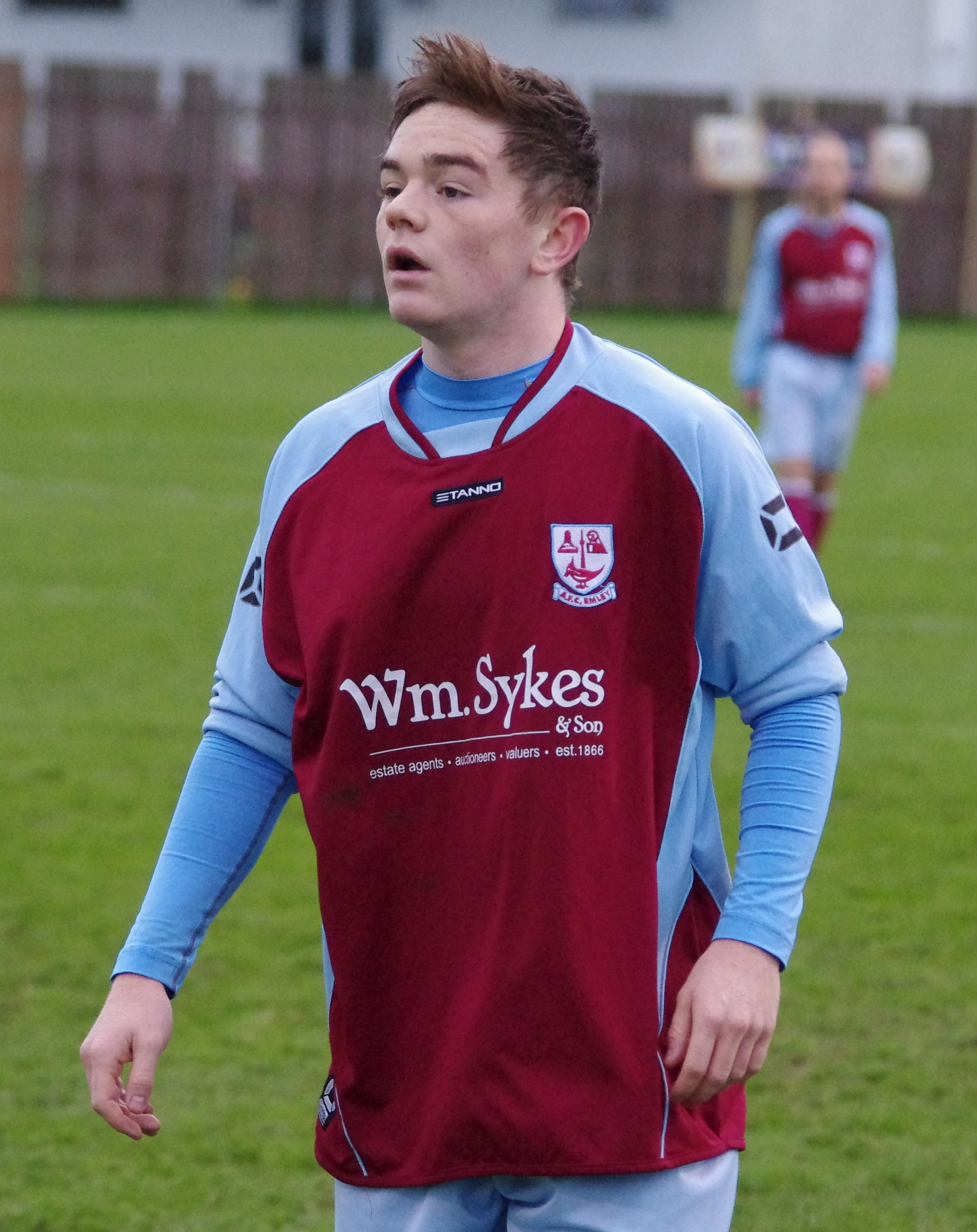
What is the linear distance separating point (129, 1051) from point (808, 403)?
9993mm

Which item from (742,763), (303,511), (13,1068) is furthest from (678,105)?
(303,511)

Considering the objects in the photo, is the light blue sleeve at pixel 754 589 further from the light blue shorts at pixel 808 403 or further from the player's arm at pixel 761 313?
the player's arm at pixel 761 313

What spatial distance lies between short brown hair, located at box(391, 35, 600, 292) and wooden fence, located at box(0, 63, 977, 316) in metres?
25.0

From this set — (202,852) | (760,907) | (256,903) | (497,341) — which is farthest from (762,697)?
(256,903)

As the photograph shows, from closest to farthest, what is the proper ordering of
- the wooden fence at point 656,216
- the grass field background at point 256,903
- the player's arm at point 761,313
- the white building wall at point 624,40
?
the grass field background at point 256,903, the player's arm at point 761,313, the wooden fence at point 656,216, the white building wall at point 624,40

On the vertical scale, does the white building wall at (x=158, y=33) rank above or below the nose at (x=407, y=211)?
above

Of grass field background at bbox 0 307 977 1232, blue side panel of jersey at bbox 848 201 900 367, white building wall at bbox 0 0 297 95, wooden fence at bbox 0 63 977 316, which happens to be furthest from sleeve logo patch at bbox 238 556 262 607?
white building wall at bbox 0 0 297 95

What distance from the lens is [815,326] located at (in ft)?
39.2

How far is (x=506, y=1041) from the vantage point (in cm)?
229

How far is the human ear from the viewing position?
2.38m

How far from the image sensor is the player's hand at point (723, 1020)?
222cm

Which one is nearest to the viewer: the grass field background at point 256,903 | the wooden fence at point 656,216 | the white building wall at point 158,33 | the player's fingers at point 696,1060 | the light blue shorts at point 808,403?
the player's fingers at point 696,1060

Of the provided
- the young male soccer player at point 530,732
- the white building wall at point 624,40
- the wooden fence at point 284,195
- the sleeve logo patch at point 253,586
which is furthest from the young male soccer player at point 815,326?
the white building wall at point 624,40

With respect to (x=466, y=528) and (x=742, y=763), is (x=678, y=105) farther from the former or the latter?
(x=466, y=528)
